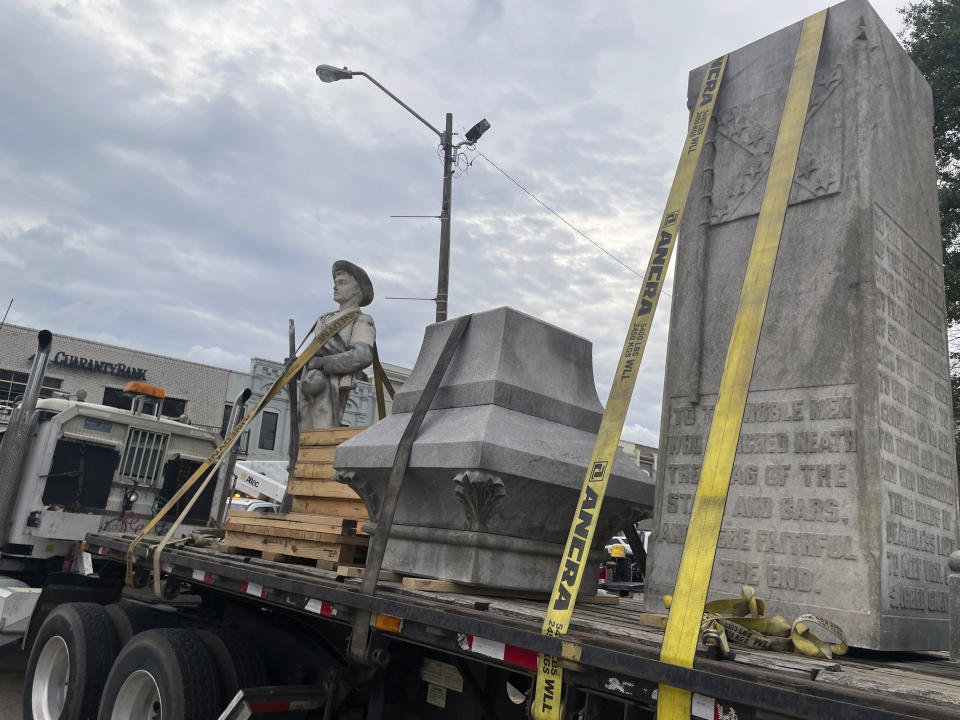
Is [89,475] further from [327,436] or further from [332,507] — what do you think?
[332,507]

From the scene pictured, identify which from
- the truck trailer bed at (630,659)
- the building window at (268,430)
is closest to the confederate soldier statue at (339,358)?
the truck trailer bed at (630,659)

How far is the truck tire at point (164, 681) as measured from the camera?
455 cm

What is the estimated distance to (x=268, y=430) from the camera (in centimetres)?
3653

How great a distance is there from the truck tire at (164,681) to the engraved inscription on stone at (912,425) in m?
3.72

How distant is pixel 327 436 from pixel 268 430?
103ft

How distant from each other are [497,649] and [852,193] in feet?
9.83

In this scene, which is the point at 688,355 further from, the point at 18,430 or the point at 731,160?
the point at 18,430

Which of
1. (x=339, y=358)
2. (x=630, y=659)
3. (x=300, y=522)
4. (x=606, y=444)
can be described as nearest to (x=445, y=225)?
(x=339, y=358)

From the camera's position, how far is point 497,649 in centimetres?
292

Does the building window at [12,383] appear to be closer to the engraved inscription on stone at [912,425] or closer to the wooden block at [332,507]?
the wooden block at [332,507]

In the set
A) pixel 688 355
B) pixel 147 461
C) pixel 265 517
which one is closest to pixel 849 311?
pixel 688 355

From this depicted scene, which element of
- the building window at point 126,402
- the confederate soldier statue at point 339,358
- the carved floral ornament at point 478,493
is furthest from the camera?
the building window at point 126,402

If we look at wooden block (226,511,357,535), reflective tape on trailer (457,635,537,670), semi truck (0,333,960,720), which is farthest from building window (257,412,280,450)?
reflective tape on trailer (457,635,537,670)

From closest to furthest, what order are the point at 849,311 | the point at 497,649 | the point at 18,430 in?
the point at 497,649 → the point at 849,311 → the point at 18,430
